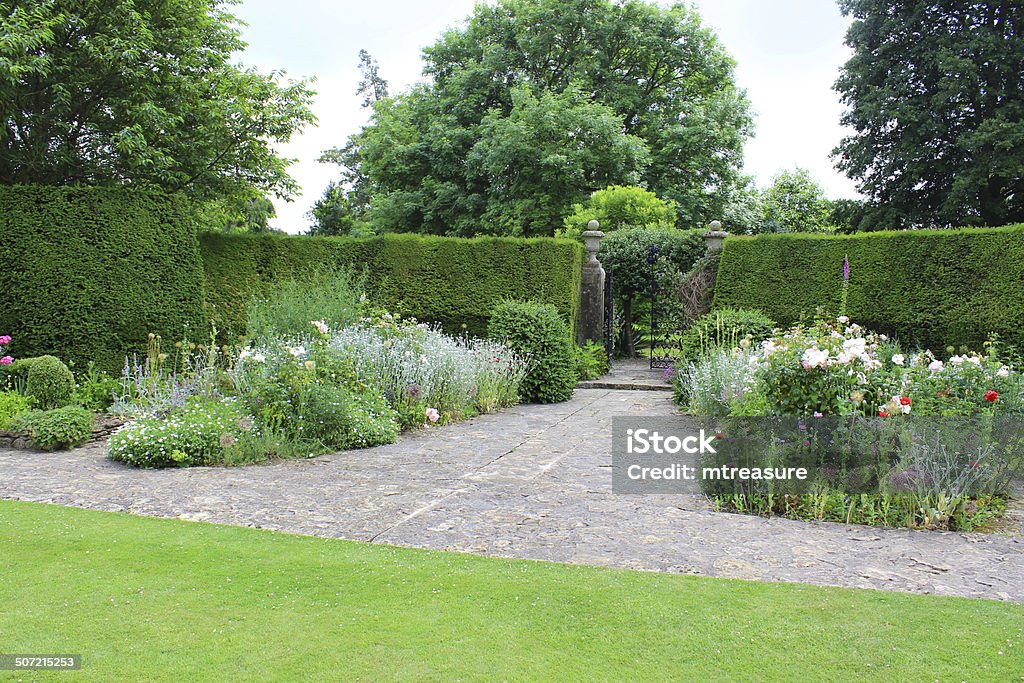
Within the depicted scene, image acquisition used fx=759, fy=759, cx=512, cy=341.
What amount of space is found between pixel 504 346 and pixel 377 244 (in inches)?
126

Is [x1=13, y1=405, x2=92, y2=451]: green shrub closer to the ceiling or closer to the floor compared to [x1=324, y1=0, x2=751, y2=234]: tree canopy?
closer to the floor

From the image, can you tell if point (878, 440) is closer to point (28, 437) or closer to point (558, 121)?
point (28, 437)

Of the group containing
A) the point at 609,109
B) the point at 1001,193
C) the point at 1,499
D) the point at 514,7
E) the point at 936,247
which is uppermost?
the point at 514,7

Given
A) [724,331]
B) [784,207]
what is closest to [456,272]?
[724,331]

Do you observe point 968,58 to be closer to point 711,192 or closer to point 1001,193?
point 1001,193

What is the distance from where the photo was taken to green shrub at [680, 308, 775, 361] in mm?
9203

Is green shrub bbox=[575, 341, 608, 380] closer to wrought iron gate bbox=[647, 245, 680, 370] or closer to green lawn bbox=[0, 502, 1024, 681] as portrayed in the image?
wrought iron gate bbox=[647, 245, 680, 370]

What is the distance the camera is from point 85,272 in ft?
28.3

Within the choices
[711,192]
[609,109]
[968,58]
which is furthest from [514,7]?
[968,58]

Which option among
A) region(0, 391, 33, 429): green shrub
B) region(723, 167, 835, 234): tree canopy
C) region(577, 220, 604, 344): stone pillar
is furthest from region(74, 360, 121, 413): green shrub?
region(723, 167, 835, 234): tree canopy

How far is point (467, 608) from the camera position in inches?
114

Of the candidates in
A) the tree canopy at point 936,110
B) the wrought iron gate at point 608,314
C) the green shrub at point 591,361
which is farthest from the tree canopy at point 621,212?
the tree canopy at point 936,110

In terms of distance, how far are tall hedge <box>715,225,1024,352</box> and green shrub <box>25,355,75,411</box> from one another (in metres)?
8.77

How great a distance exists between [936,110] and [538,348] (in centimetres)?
1259
